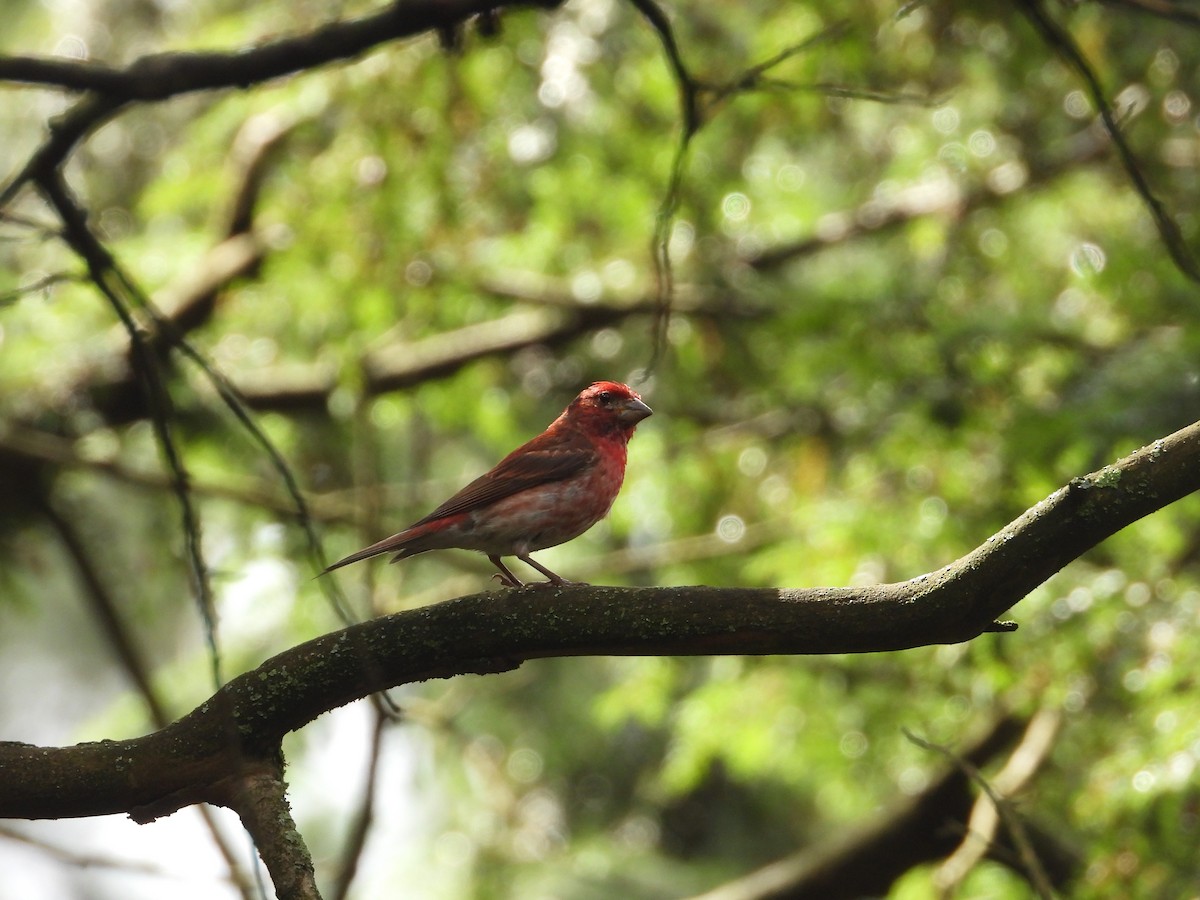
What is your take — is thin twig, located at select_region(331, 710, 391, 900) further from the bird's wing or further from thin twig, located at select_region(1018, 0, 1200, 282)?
thin twig, located at select_region(1018, 0, 1200, 282)

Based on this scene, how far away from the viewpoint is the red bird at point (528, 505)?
473 centimetres

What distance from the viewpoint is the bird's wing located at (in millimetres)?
4762

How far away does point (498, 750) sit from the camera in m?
10.0

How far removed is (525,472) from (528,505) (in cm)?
15

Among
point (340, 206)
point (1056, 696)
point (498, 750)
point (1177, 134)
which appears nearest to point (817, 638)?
point (1056, 696)

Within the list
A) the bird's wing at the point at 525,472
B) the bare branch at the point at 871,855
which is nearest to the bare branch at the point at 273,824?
the bird's wing at the point at 525,472

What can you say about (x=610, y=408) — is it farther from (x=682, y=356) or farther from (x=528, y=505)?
(x=682, y=356)

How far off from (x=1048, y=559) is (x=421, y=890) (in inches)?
290

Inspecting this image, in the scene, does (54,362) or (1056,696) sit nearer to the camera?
(1056,696)

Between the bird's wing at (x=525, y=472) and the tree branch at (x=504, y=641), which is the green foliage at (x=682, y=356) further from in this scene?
the tree branch at (x=504, y=641)

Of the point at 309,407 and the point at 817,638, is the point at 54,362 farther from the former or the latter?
the point at 817,638

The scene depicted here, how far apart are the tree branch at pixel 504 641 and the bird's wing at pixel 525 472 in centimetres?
177

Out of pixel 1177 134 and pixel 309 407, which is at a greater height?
pixel 309 407

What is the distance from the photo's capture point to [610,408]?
527cm
